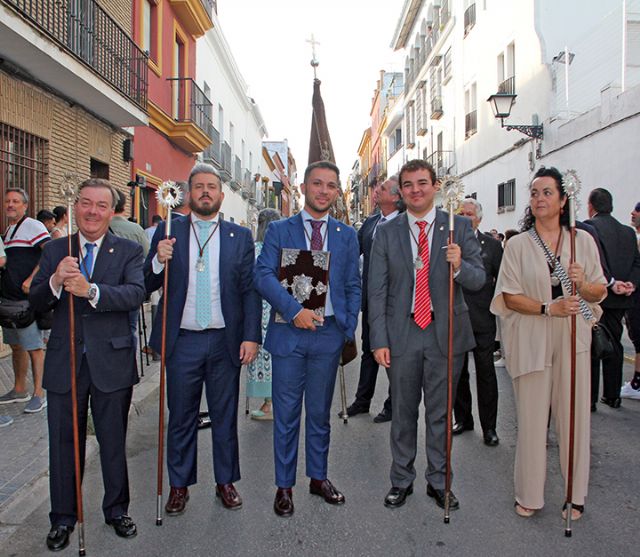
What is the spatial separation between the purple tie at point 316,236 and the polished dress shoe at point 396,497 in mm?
1583

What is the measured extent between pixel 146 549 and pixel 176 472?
1.84ft

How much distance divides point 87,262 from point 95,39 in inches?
321

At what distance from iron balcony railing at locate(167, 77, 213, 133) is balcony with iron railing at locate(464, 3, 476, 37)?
925 cm

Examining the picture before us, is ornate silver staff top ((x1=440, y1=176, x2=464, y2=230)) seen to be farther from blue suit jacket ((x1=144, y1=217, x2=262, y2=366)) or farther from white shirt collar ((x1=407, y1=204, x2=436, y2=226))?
blue suit jacket ((x1=144, y1=217, x2=262, y2=366))

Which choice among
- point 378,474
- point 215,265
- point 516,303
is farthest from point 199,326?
point 516,303

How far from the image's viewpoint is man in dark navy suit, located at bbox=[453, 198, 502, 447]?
4.71 m

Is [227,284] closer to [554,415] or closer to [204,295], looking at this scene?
[204,295]

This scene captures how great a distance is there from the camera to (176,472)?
358cm

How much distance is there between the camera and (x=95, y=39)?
991 cm

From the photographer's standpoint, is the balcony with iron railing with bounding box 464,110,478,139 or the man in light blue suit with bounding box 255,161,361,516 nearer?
the man in light blue suit with bounding box 255,161,361,516

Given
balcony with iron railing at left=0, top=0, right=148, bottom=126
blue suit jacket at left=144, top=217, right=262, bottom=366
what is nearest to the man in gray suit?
blue suit jacket at left=144, top=217, right=262, bottom=366

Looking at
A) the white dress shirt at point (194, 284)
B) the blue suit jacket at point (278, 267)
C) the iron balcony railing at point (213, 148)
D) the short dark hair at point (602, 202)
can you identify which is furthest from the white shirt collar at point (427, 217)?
the iron balcony railing at point (213, 148)

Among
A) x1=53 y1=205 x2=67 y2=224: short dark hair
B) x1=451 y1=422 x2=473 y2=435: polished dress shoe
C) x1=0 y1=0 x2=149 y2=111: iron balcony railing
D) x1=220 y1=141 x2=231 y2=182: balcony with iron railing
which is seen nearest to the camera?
x1=451 y1=422 x2=473 y2=435: polished dress shoe

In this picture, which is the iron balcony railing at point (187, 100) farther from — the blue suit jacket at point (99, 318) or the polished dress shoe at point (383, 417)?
the blue suit jacket at point (99, 318)
